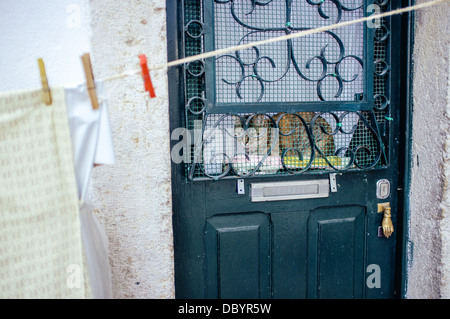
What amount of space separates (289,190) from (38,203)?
4.37ft

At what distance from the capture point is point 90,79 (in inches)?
36.6

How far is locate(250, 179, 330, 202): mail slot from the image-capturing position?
184 cm

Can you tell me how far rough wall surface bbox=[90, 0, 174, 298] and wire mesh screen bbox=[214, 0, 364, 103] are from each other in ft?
1.28

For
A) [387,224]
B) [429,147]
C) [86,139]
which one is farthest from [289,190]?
[86,139]

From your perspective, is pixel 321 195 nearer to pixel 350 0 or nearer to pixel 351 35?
pixel 351 35

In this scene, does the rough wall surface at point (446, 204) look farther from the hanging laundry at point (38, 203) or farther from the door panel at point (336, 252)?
the hanging laundry at point (38, 203)

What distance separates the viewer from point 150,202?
1.61 metres

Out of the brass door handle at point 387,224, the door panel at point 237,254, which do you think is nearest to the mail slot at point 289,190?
the door panel at point 237,254

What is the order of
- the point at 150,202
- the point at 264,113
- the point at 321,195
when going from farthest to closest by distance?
the point at 321,195, the point at 264,113, the point at 150,202

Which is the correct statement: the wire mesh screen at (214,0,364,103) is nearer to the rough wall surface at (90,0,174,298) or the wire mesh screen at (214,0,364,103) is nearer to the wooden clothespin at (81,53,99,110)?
the rough wall surface at (90,0,174,298)

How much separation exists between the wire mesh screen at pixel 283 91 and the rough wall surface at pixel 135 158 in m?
0.19

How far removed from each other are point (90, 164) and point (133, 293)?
37.6 inches
